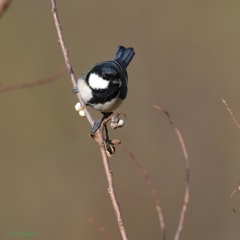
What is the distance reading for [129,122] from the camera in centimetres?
509

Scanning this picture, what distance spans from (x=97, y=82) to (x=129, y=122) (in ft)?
7.09

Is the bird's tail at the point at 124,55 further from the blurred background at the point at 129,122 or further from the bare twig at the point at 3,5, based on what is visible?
the bare twig at the point at 3,5

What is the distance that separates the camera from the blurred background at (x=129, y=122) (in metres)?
4.78

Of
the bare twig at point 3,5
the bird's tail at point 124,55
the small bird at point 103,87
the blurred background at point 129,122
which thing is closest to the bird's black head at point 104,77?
the small bird at point 103,87

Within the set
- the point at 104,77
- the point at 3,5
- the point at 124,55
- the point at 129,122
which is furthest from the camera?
the point at 129,122

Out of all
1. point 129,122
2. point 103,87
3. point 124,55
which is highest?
point 129,122

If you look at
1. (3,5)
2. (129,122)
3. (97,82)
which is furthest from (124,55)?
(3,5)

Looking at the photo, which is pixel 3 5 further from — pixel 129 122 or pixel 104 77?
pixel 129 122

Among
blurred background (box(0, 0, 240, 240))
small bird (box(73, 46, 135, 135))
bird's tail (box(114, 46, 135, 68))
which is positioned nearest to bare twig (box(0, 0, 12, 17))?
small bird (box(73, 46, 135, 135))

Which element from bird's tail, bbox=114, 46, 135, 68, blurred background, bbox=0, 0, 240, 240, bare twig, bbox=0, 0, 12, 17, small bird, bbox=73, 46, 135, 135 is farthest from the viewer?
blurred background, bbox=0, 0, 240, 240

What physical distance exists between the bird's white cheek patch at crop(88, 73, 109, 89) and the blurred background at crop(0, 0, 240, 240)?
1763 millimetres

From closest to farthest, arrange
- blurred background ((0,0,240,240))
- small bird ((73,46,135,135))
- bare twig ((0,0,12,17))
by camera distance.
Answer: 1. bare twig ((0,0,12,17))
2. small bird ((73,46,135,135))
3. blurred background ((0,0,240,240))

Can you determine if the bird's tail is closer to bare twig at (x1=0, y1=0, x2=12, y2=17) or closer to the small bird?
the small bird

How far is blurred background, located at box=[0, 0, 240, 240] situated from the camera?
188 inches
